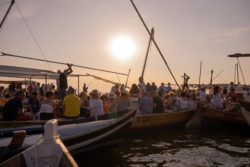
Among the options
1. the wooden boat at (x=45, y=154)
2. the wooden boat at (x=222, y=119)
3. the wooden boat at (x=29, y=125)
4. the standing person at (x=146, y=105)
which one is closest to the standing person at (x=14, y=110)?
the wooden boat at (x=29, y=125)

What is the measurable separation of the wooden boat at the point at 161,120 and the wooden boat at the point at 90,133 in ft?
9.12

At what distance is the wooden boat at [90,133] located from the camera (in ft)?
22.5

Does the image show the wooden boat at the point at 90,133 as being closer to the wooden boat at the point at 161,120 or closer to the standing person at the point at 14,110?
the standing person at the point at 14,110

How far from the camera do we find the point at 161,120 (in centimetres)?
1235

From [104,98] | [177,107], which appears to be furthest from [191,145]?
[104,98]

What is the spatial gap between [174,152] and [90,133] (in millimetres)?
3521

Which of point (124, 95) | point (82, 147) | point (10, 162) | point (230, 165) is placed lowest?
point (230, 165)

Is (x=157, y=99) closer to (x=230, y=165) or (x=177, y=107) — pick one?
(x=177, y=107)

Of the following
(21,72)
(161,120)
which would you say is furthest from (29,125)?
(21,72)

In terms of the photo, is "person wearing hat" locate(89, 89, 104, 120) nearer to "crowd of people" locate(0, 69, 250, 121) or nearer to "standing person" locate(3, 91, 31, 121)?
"crowd of people" locate(0, 69, 250, 121)

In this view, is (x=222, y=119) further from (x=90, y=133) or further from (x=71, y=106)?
(x=90, y=133)

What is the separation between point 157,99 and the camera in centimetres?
1300

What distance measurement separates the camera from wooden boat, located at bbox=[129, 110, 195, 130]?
11.5 m

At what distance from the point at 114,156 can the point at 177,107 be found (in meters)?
7.27
